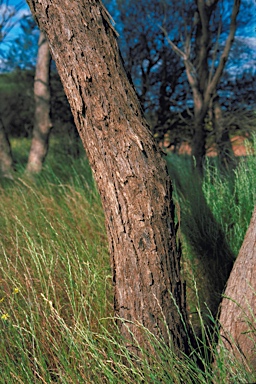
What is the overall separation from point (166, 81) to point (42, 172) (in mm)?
3409

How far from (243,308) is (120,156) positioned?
80 centimetres

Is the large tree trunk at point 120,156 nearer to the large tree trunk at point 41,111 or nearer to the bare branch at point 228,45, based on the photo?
the bare branch at point 228,45

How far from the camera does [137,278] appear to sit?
1785 mm

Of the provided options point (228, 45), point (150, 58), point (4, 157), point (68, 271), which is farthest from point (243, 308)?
point (150, 58)

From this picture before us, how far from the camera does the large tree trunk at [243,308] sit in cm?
176

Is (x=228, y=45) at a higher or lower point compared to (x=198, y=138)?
higher

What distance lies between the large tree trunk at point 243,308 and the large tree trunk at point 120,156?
25cm

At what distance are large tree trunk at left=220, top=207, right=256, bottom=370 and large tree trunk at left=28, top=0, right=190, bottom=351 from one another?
25 centimetres

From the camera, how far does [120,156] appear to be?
1.72 metres

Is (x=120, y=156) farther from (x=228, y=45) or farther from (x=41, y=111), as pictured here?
(x=41, y=111)

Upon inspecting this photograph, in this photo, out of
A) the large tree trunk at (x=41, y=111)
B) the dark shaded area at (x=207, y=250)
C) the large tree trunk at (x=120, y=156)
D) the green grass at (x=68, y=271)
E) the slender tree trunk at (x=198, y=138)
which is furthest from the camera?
the large tree trunk at (x=41, y=111)

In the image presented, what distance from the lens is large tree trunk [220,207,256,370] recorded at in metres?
1.76

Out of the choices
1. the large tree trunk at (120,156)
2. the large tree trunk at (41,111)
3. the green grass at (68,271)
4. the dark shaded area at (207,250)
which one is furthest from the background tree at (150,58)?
the large tree trunk at (120,156)

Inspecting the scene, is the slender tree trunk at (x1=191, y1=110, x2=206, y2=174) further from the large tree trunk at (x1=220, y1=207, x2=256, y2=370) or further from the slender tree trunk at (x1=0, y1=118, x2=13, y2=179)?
the large tree trunk at (x1=220, y1=207, x2=256, y2=370)
